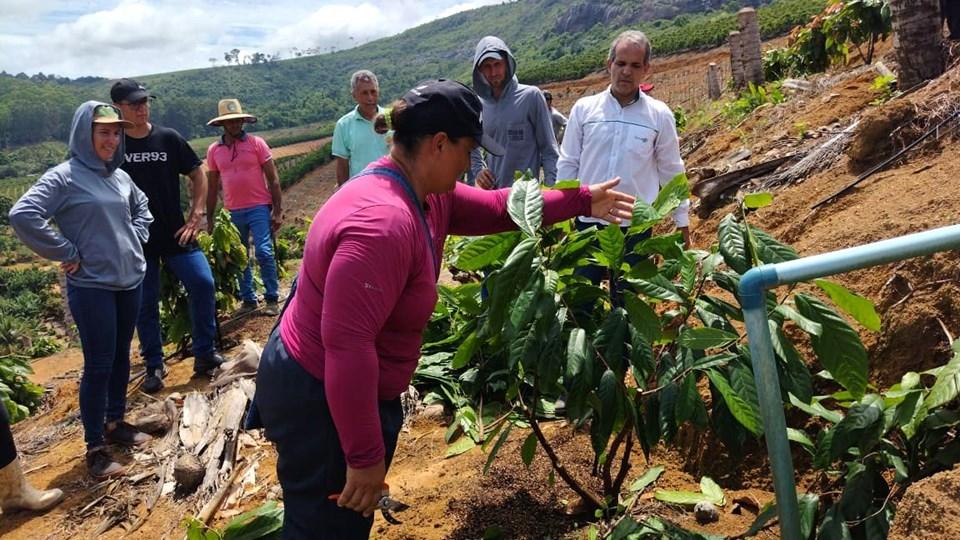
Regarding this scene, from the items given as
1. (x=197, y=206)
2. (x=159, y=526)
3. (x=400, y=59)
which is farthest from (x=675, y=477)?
(x=400, y=59)

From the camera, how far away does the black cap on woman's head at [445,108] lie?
163 centimetres

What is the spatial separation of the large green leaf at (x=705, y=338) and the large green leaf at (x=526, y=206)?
48 cm

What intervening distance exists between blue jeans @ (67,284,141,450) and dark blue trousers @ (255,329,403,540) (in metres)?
1.91

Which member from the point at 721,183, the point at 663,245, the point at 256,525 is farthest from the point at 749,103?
the point at 256,525

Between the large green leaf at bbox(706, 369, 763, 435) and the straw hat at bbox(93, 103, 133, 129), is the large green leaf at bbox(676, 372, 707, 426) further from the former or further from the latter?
the straw hat at bbox(93, 103, 133, 129)

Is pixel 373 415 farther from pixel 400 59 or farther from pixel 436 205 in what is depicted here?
pixel 400 59

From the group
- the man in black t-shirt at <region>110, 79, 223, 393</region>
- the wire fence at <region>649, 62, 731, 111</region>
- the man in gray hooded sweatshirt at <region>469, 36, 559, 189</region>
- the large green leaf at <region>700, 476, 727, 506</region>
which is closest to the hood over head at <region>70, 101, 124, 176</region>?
the man in black t-shirt at <region>110, 79, 223, 393</region>

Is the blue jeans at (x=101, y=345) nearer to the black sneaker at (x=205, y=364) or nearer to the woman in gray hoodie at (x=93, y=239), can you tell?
the woman in gray hoodie at (x=93, y=239)

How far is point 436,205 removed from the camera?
193 cm

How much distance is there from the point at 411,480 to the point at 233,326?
10.9 ft

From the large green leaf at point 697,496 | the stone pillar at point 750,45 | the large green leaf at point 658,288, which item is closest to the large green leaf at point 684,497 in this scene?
the large green leaf at point 697,496

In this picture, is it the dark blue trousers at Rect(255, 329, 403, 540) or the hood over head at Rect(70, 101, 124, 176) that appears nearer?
the dark blue trousers at Rect(255, 329, 403, 540)

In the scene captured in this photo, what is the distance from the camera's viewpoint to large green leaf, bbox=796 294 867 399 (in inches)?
63.0

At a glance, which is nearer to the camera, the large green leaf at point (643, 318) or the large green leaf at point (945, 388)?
the large green leaf at point (945, 388)
